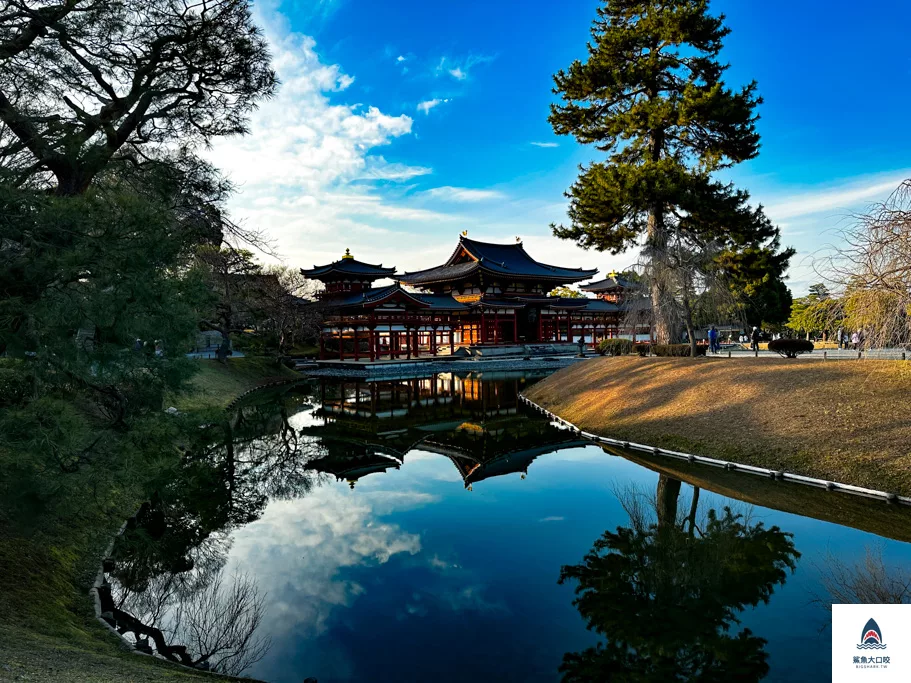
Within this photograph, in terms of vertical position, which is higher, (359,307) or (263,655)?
(359,307)

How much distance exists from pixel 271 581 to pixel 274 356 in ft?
100.0

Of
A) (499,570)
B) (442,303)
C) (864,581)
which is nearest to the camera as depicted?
(864,581)

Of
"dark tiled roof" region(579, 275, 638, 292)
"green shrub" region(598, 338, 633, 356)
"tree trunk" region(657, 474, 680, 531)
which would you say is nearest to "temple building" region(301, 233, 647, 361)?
"green shrub" region(598, 338, 633, 356)

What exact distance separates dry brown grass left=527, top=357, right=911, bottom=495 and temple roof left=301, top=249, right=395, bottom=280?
92.8 ft

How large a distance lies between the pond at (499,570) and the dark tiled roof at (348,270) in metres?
30.5

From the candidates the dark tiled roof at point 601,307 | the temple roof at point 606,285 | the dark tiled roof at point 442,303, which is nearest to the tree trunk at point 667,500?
the dark tiled roof at point 442,303

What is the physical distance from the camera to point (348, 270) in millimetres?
43094

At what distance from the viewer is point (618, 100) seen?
23656mm

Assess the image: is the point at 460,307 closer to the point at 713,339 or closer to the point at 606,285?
the point at 713,339

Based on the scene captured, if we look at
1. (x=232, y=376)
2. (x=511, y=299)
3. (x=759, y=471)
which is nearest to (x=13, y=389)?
(x=759, y=471)

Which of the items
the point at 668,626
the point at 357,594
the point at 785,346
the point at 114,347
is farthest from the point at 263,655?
the point at 785,346

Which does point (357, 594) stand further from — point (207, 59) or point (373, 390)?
point (373, 390)

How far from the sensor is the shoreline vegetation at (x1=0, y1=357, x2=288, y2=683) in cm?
402

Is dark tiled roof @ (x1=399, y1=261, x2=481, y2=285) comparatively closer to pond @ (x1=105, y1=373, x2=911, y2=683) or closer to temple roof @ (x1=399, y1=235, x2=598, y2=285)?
temple roof @ (x1=399, y1=235, x2=598, y2=285)
